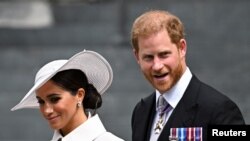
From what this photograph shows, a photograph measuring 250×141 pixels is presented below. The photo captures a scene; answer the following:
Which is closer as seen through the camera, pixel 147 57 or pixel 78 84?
pixel 78 84

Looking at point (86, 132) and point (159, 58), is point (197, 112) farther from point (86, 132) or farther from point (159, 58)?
point (86, 132)

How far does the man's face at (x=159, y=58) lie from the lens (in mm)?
4297

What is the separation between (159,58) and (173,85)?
0.58ft

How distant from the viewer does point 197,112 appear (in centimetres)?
438

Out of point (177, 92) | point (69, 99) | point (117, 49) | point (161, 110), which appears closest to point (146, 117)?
point (161, 110)

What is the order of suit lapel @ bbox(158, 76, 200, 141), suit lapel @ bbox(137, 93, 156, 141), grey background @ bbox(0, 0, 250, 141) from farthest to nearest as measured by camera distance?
grey background @ bbox(0, 0, 250, 141) → suit lapel @ bbox(137, 93, 156, 141) → suit lapel @ bbox(158, 76, 200, 141)

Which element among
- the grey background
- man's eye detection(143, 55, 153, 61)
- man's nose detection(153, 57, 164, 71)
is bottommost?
the grey background

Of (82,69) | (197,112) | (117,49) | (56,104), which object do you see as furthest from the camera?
(117,49)

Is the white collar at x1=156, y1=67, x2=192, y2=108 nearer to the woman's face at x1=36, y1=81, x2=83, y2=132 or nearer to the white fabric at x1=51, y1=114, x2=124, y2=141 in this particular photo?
the white fabric at x1=51, y1=114, x2=124, y2=141

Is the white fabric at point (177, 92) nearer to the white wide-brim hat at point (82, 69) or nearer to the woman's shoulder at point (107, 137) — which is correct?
the white wide-brim hat at point (82, 69)

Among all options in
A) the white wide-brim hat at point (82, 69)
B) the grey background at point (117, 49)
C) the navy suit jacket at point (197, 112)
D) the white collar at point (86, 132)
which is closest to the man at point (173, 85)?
the navy suit jacket at point (197, 112)

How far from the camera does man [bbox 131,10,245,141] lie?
14.1ft

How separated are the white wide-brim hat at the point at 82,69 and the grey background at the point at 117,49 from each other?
4.61 meters

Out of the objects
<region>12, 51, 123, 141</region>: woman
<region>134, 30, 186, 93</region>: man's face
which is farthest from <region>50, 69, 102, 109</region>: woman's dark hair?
<region>134, 30, 186, 93</region>: man's face
